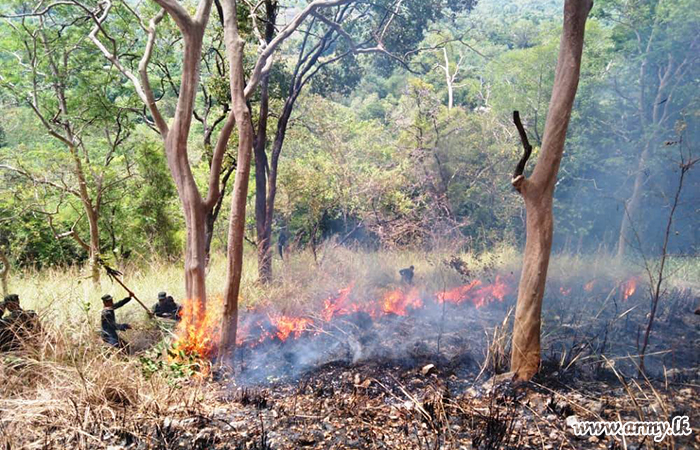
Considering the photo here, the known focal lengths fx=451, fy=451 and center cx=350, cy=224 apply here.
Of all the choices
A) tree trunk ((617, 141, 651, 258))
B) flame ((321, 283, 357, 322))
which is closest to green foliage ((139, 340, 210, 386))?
flame ((321, 283, 357, 322))

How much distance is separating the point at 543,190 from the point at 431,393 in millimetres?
2040

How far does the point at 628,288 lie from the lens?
7230 mm

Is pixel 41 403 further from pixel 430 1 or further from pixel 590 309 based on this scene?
pixel 430 1

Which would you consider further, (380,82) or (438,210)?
(380,82)

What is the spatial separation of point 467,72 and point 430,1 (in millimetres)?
10417

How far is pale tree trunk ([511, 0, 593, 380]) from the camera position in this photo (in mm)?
3863

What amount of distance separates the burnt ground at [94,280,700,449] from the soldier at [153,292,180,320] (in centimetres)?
120

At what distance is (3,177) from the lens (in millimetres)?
7957

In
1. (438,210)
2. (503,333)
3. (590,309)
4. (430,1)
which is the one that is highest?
(430,1)

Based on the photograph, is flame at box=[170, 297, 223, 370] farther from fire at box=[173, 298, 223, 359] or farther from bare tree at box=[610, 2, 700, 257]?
bare tree at box=[610, 2, 700, 257]

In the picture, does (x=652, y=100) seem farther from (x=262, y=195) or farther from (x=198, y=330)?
(x=198, y=330)

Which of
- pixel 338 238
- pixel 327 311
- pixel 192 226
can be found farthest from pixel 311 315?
pixel 338 238

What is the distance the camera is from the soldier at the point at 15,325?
166 inches

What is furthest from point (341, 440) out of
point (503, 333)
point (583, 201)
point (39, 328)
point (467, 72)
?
point (467, 72)
